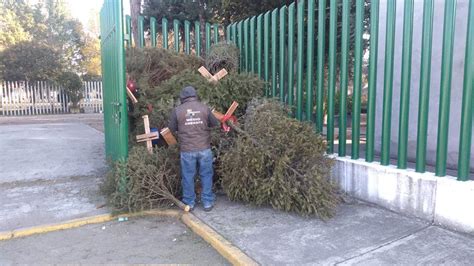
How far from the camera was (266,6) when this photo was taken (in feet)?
38.0

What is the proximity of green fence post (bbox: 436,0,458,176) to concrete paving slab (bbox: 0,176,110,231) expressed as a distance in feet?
13.5

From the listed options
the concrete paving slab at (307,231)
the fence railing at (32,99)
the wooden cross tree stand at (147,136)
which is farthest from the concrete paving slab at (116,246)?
the fence railing at (32,99)

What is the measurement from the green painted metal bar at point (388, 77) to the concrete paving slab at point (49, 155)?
16.6ft

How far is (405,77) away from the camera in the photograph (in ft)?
15.0

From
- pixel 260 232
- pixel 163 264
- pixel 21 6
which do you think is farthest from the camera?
pixel 21 6

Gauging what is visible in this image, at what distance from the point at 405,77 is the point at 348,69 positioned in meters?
0.89

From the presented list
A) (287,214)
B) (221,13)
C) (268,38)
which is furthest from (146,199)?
(221,13)

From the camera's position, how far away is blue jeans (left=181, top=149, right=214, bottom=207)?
4.91 metres

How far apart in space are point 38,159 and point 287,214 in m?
6.14

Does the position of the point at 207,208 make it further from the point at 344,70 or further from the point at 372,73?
the point at 372,73

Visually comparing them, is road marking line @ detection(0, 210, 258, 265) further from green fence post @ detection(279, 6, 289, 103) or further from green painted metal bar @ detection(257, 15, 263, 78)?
green painted metal bar @ detection(257, 15, 263, 78)

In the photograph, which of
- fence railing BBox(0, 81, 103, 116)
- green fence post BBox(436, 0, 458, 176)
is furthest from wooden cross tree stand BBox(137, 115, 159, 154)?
fence railing BBox(0, 81, 103, 116)

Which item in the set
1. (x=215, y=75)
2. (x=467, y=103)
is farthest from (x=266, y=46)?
(x=467, y=103)

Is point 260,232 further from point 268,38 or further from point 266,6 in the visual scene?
point 266,6
